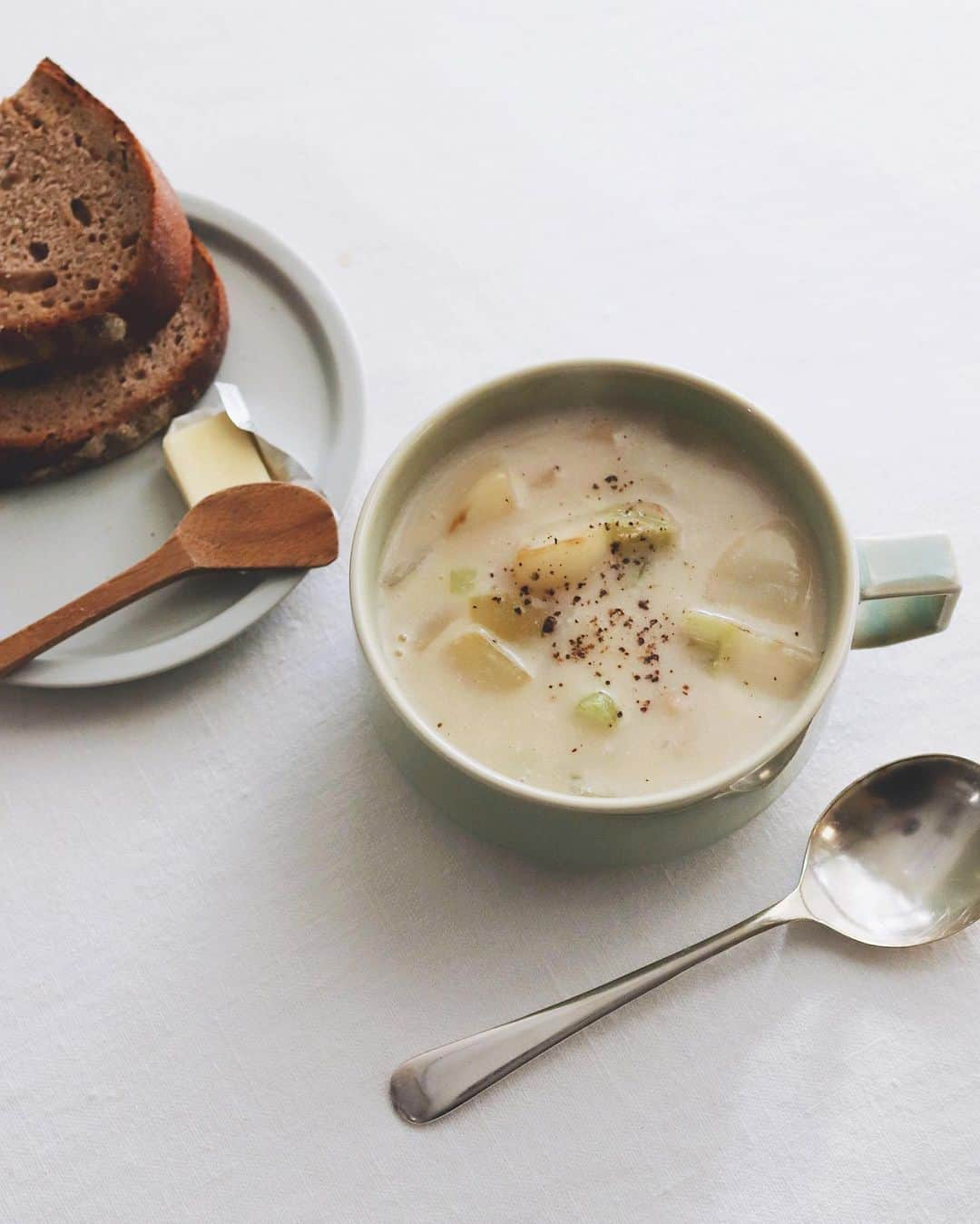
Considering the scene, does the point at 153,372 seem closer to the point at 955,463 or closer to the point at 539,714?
the point at 539,714

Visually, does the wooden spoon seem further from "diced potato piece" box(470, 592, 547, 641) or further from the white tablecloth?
"diced potato piece" box(470, 592, 547, 641)

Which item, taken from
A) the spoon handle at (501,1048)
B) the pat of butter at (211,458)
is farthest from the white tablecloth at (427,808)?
the pat of butter at (211,458)

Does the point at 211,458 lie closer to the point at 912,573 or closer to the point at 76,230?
the point at 76,230

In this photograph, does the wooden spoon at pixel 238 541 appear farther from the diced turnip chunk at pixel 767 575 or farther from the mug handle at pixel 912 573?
the mug handle at pixel 912 573

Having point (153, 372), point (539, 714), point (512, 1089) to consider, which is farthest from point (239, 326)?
point (512, 1089)

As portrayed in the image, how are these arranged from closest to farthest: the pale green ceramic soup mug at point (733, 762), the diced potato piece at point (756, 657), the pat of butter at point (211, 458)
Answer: the pale green ceramic soup mug at point (733, 762), the diced potato piece at point (756, 657), the pat of butter at point (211, 458)

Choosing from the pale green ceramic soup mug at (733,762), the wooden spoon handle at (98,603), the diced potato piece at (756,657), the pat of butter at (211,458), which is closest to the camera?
the pale green ceramic soup mug at (733,762)
